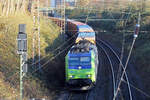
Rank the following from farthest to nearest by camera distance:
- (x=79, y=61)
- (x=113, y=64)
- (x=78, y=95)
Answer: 1. (x=113, y=64)
2. (x=79, y=61)
3. (x=78, y=95)

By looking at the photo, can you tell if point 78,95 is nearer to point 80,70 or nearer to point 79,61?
point 80,70

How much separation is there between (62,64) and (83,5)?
126ft

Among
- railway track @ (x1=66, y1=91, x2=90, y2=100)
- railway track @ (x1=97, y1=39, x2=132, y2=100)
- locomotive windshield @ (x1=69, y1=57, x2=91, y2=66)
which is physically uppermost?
locomotive windshield @ (x1=69, y1=57, x2=91, y2=66)

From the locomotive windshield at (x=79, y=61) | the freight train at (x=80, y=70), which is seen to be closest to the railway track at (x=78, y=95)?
the freight train at (x=80, y=70)

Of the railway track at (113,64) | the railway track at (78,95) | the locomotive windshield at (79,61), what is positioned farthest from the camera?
the railway track at (113,64)

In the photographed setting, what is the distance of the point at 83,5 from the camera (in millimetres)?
60156

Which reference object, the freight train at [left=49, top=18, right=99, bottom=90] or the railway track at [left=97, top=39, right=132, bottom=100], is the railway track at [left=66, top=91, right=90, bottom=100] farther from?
the railway track at [left=97, top=39, right=132, bottom=100]

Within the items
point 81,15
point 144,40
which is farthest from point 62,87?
point 81,15

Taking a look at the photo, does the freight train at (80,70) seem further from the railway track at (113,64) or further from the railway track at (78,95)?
the railway track at (113,64)

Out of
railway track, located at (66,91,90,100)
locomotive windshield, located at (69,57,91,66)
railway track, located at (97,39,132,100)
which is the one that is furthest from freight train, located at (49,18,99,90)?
railway track, located at (97,39,132,100)

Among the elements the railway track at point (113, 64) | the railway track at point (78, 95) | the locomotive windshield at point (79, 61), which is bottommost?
the railway track at point (78, 95)

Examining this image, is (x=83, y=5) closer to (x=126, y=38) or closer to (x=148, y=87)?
(x=126, y=38)

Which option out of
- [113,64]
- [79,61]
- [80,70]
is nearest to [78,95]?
[80,70]

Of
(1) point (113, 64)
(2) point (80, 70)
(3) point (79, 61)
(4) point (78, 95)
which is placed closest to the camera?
(2) point (80, 70)
